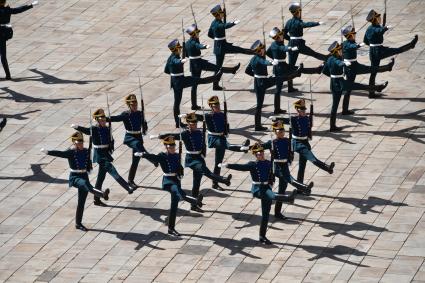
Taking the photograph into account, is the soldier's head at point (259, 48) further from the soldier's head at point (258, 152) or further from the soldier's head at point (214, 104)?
the soldier's head at point (258, 152)

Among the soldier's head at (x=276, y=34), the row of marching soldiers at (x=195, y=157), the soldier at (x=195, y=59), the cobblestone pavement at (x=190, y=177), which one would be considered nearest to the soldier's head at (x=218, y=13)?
the soldier at (x=195, y=59)

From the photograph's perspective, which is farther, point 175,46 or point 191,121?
point 175,46

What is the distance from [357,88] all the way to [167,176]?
8431 millimetres

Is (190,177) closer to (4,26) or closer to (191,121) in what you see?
(191,121)

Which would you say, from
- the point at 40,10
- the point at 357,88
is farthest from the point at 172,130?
the point at 40,10

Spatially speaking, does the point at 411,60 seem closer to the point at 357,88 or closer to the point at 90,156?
the point at 357,88

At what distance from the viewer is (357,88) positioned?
42031mm

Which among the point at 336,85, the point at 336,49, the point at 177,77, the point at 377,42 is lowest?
the point at 336,85

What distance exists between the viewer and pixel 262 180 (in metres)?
35.2

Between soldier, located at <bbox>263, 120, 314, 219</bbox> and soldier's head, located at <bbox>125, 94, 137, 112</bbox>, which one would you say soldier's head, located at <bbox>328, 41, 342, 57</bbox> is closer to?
soldier, located at <bbox>263, 120, 314, 219</bbox>

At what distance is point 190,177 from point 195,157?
257 cm

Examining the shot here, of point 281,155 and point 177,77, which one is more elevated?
point 281,155

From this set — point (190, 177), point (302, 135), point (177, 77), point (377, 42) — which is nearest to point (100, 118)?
point (190, 177)

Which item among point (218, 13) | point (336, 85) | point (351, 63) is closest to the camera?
point (336, 85)
